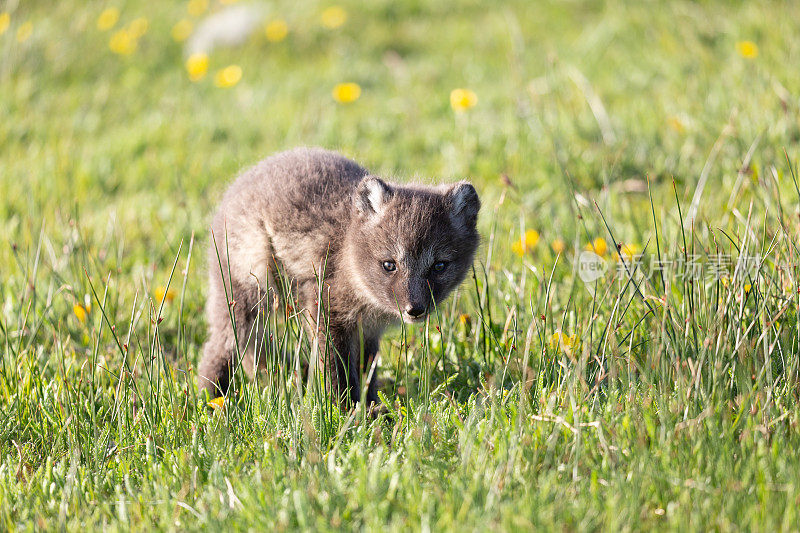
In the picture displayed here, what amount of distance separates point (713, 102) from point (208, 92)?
593 centimetres

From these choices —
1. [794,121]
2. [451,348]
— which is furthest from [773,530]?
[794,121]

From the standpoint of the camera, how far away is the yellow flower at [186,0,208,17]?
12.1 metres

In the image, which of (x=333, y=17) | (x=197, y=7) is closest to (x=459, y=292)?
(x=333, y=17)

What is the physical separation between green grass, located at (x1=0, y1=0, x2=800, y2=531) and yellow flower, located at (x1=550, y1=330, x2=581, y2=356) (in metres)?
0.03

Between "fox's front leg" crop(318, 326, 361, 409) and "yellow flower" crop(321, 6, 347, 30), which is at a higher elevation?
"yellow flower" crop(321, 6, 347, 30)

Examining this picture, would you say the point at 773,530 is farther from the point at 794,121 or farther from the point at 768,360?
the point at 794,121

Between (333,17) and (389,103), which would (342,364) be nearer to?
(389,103)

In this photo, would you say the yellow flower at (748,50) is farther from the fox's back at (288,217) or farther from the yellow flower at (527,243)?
the fox's back at (288,217)

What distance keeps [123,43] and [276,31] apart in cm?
201

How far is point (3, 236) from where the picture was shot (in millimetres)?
6352

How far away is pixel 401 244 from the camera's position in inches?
171

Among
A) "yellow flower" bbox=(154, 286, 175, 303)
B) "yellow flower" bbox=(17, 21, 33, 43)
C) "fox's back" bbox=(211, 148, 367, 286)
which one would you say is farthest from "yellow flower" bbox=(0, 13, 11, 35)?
"fox's back" bbox=(211, 148, 367, 286)

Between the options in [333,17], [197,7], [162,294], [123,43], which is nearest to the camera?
[162,294]

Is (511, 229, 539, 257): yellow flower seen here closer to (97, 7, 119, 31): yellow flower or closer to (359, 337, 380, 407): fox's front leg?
(359, 337, 380, 407): fox's front leg
